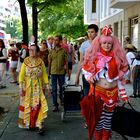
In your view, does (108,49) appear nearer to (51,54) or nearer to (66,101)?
(66,101)

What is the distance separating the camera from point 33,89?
777 centimetres

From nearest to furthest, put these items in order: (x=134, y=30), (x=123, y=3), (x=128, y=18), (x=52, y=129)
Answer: (x=52, y=129) → (x=123, y=3) → (x=134, y=30) → (x=128, y=18)

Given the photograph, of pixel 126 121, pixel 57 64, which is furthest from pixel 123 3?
pixel 126 121

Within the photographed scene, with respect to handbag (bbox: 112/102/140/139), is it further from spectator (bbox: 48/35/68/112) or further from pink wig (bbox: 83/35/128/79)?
spectator (bbox: 48/35/68/112)

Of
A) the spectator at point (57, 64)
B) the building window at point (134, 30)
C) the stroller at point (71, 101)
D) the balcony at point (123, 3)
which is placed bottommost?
the stroller at point (71, 101)

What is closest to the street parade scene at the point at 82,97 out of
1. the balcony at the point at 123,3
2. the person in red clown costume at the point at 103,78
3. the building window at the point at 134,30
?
the person in red clown costume at the point at 103,78

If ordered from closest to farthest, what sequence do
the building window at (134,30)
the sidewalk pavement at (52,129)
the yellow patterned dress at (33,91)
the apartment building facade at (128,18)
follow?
the sidewalk pavement at (52,129) → the yellow patterned dress at (33,91) → the apartment building facade at (128,18) → the building window at (134,30)

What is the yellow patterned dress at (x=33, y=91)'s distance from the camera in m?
7.71

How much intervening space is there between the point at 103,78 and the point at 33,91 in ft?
7.38

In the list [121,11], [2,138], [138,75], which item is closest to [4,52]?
[138,75]

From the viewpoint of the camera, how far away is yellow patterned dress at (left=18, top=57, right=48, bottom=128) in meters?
7.71

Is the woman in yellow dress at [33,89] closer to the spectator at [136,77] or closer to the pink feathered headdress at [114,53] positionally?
the pink feathered headdress at [114,53]

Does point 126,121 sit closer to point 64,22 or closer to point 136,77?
point 136,77

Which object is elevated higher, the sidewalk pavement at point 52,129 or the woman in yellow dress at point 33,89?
the woman in yellow dress at point 33,89
